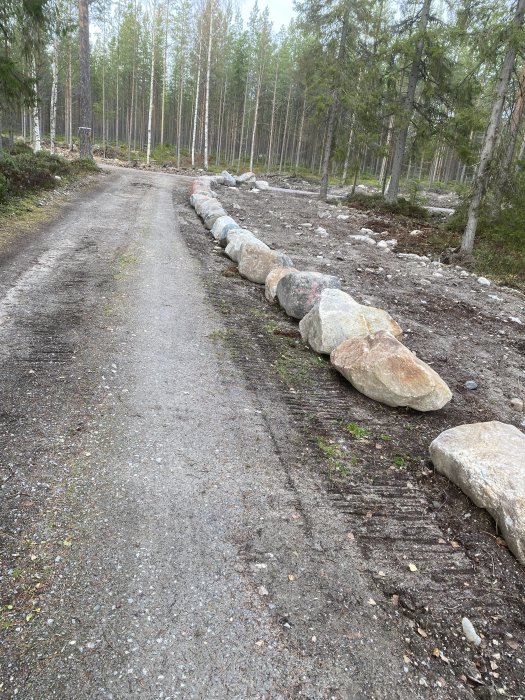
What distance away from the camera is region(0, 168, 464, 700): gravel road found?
1.78 metres

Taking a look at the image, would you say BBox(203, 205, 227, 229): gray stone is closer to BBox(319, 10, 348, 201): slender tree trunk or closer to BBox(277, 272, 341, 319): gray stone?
BBox(277, 272, 341, 319): gray stone

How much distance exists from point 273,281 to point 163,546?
14.8 feet

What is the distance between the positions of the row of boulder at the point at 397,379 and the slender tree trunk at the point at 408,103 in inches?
530

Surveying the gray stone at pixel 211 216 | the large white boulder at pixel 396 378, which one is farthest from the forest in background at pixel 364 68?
the large white boulder at pixel 396 378

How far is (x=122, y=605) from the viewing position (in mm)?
1985

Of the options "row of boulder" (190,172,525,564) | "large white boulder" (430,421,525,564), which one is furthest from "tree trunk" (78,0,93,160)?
"large white boulder" (430,421,525,564)

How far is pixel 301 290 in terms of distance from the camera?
5.66m

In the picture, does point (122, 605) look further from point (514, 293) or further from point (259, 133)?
point (259, 133)

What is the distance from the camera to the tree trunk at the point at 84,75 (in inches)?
714

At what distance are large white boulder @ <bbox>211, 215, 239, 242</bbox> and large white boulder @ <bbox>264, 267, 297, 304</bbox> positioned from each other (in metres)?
3.12

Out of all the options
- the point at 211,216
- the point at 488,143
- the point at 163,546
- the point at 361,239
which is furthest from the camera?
the point at 361,239

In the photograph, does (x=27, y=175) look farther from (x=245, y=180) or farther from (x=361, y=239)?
(x=245, y=180)

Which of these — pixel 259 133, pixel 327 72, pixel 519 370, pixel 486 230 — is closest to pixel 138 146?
pixel 259 133

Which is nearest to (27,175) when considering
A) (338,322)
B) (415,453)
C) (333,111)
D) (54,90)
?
(338,322)
